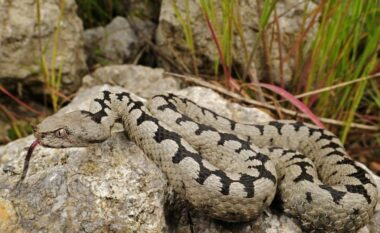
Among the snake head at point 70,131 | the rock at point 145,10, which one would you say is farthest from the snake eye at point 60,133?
the rock at point 145,10

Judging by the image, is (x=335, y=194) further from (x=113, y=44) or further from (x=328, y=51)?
(x=113, y=44)

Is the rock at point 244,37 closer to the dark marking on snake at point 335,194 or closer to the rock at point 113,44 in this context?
the rock at point 113,44

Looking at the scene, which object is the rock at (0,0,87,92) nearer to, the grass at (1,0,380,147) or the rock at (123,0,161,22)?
the grass at (1,0,380,147)

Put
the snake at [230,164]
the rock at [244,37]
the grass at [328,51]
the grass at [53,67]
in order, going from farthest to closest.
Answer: the rock at [244,37] → the grass at [53,67] → the grass at [328,51] → the snake at [230,164]

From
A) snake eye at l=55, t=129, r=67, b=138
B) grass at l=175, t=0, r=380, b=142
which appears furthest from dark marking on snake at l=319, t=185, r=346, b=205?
snake eye at l=55, t=129, r=67, b=138

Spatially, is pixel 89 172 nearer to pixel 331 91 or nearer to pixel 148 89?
pixel 148 89
